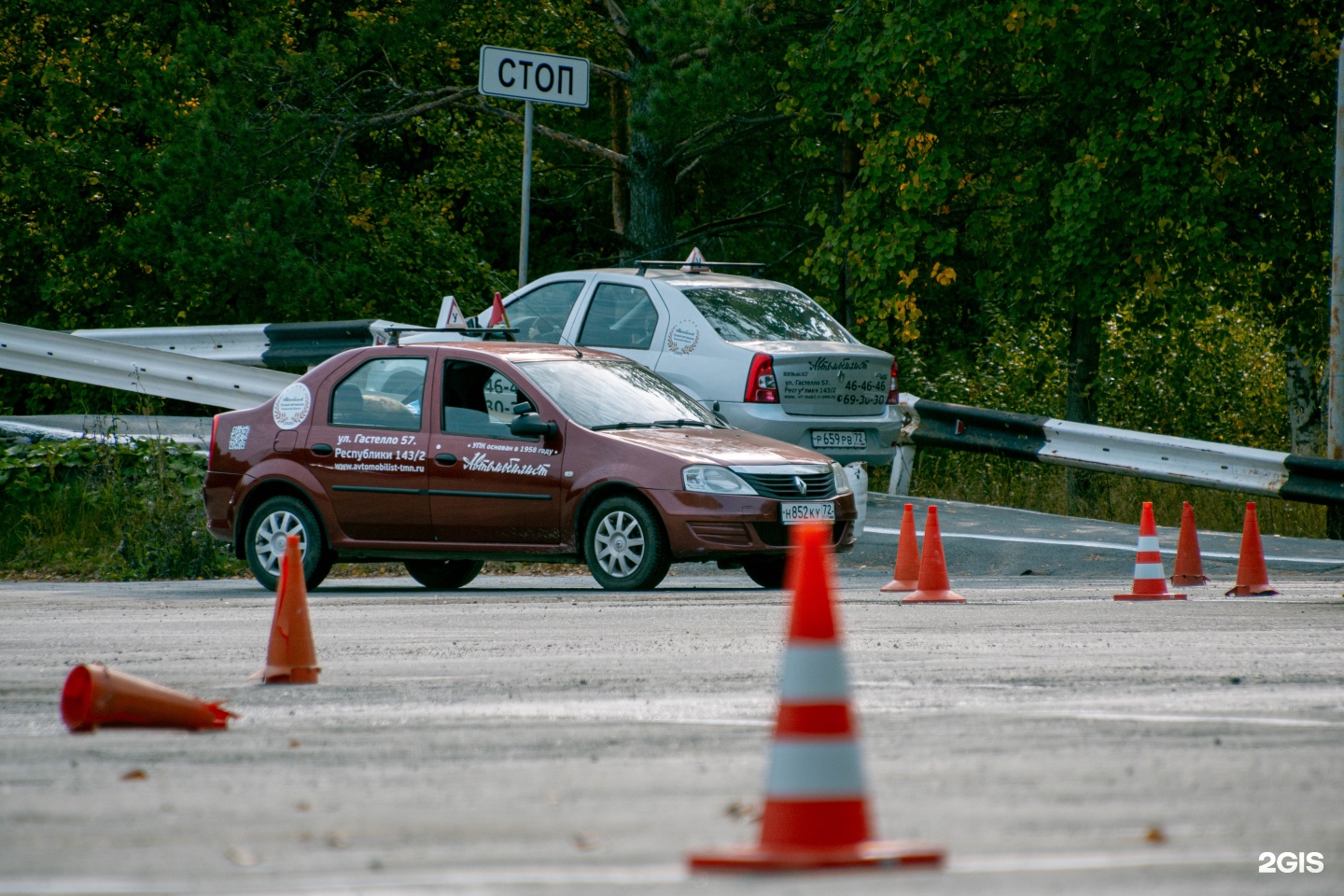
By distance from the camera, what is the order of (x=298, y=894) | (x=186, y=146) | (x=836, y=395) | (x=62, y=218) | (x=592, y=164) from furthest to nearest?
(x=592, y=164)
(x=62, y=218)
(x=186, y=146)
(x=836, y=395)
(x=298, y=894)

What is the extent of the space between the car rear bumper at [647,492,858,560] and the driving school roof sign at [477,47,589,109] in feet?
16.6

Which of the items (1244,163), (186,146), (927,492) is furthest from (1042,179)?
(186,146)

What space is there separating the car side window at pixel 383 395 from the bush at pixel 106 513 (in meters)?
2.64

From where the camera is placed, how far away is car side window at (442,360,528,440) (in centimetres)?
1200

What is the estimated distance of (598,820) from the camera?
422 cm

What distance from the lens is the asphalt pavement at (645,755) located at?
373 centimetres

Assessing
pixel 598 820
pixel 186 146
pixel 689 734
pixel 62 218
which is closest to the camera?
pixel 598 820

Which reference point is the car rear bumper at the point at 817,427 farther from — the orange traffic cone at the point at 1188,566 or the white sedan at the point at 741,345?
the orange traffic cone at the point at 1188,566

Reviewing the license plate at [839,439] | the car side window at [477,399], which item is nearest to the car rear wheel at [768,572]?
the license plate at [839,439]

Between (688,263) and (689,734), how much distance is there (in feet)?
33.9

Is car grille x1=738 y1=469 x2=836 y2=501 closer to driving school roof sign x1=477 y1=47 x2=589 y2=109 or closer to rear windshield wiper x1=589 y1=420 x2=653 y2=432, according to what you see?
rear windshield wiper x1=589 y1=420 x2=653 y2=432

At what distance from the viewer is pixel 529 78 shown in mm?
15344

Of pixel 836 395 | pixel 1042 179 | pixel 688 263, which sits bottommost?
pixel 836 395

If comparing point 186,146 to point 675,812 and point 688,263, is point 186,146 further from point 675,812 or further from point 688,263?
point 675,812
